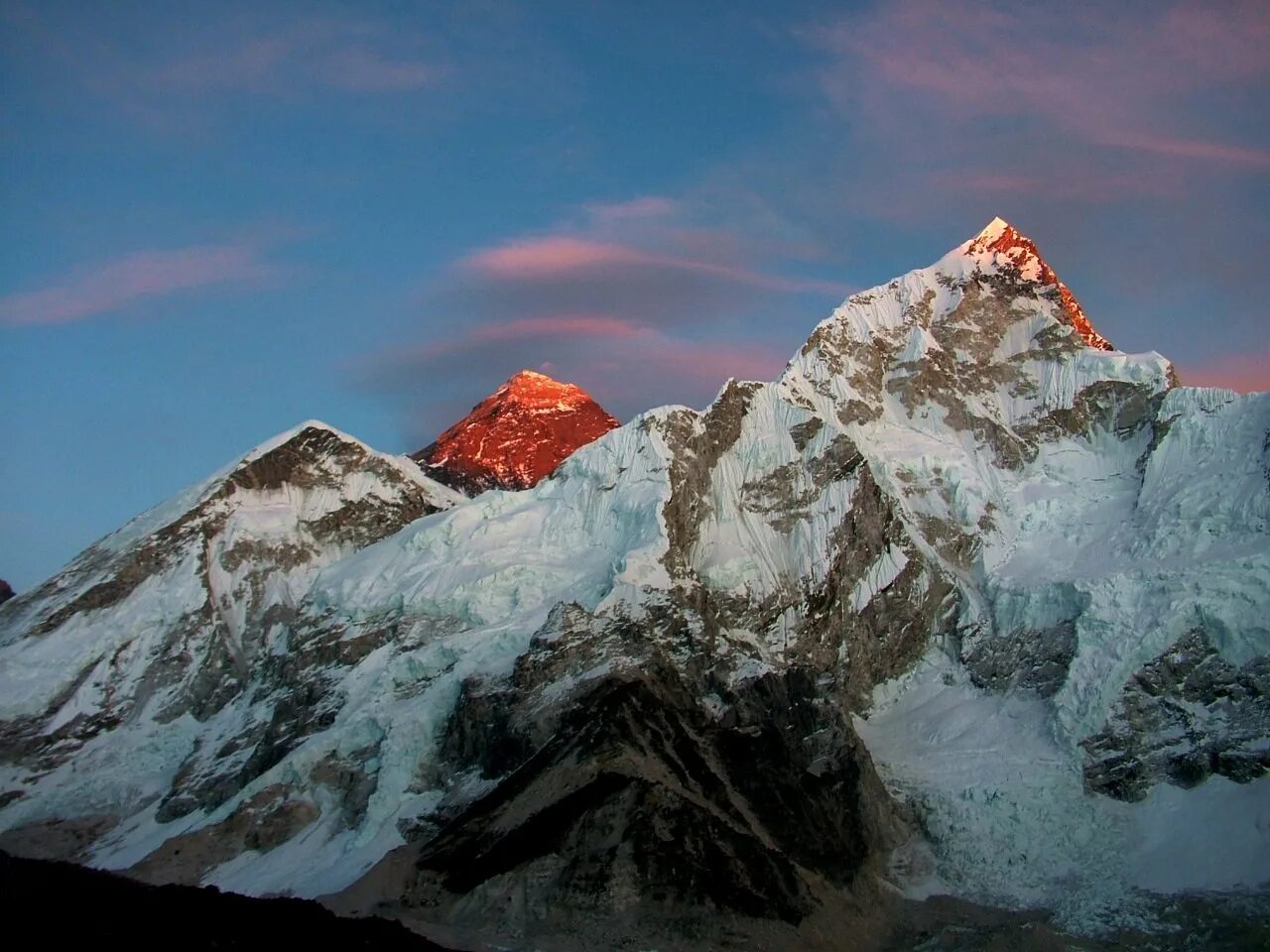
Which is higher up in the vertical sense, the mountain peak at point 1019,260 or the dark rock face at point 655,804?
the mountain peak at point 1019,260

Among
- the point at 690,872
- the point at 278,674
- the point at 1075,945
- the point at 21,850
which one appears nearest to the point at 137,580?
the point at 278,674

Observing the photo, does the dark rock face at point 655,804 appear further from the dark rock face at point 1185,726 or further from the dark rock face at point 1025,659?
the dark rock face at point 1185,726

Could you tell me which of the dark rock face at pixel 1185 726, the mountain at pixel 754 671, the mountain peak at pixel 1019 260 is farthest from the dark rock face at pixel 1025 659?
the mountain peak at pixel 1019 260

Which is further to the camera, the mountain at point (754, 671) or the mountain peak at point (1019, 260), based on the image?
the mountain peak at point (1019, 260)

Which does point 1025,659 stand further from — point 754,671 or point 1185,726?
point 754,671

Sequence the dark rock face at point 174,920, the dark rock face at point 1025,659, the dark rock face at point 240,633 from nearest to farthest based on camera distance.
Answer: the dark rock face at point 174,920
the dark rock face at point 1025,659
the dark rock face at point 240,633

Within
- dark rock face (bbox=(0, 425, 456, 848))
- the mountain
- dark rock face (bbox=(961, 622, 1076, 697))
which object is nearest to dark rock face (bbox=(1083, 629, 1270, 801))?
the mountain

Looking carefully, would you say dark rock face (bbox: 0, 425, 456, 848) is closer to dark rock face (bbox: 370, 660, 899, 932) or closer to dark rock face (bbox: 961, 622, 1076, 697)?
dark rock face (bbox: 370, 660, 899, 932)

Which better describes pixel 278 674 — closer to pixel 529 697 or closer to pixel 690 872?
pixel 529 697
